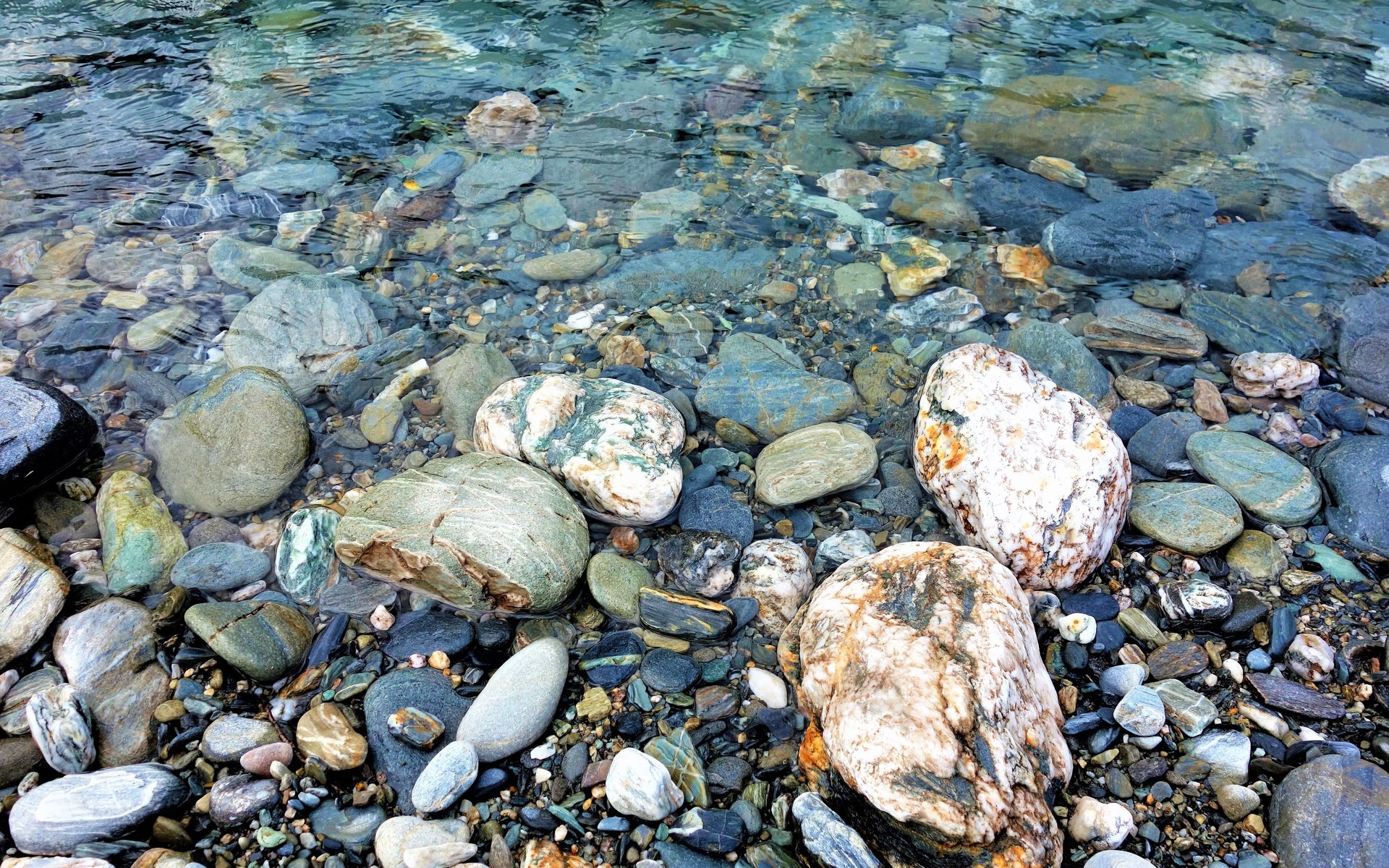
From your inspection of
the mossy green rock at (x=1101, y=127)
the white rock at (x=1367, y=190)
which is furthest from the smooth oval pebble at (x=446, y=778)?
the white rock at (x=1367, y=190)

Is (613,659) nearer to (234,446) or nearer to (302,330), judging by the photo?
(234,446)

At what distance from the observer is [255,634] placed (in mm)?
2742

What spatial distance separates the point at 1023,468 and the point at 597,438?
1.59 meters

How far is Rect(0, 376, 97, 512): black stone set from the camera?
3166mm

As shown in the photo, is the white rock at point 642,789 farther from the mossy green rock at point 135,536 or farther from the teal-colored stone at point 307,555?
the mossy green rock at point 135,536

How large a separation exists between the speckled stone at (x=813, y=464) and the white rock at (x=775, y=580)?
25 cm

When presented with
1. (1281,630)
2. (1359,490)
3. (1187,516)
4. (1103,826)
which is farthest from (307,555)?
(1359,490)

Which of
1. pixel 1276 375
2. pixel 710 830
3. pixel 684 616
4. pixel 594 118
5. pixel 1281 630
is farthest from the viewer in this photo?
→ pixel 594 118

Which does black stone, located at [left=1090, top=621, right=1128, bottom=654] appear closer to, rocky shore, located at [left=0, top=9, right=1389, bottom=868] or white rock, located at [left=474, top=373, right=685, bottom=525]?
rocky shore, located at [left=0, top=9, right=1389, bottom=868]

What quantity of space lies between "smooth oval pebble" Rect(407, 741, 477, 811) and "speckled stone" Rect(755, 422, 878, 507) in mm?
1444

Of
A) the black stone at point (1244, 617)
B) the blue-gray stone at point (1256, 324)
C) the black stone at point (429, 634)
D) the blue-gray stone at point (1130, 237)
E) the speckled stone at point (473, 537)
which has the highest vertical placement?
the blue-gray stone at point (1130, 237)

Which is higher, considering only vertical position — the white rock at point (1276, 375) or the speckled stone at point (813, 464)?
the white rock at point (1276, 375)

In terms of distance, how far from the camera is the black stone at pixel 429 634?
110 inches

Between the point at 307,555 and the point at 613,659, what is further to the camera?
the point at 307,555
